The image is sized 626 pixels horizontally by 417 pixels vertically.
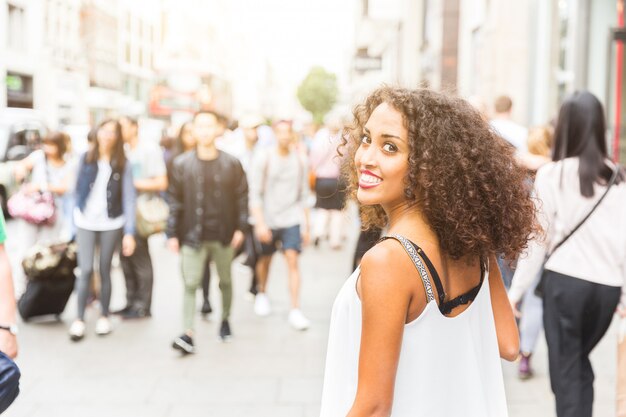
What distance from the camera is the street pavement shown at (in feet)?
16.0

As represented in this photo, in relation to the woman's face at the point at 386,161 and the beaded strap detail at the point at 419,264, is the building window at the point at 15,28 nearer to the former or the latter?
the woman's face at the point at 386,161

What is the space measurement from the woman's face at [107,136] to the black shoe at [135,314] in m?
1.58

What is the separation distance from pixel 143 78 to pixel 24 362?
58.3m

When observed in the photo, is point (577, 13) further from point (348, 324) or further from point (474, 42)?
point (348, 324)

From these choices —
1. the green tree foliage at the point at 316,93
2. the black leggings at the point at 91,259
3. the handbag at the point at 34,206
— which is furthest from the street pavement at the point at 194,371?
the green tree foliage at the point at 316,93

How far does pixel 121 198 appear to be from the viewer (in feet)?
22.2

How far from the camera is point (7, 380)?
221cm

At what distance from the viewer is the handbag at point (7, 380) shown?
7.23ft

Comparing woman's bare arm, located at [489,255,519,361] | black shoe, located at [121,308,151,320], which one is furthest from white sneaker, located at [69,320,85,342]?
woman's bare arm, located at [489,255,519,361]

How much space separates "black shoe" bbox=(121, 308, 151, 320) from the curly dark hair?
569cm

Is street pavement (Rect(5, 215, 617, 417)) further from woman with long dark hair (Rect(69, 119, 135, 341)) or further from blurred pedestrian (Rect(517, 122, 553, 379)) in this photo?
woman with long dark hair (Rect(69, 119, 135, 341))

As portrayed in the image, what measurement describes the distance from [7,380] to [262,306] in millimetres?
5386

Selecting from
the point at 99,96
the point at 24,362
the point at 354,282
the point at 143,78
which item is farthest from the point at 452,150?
the point at 143,78

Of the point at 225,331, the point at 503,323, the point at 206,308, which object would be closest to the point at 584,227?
the point at 503,323
